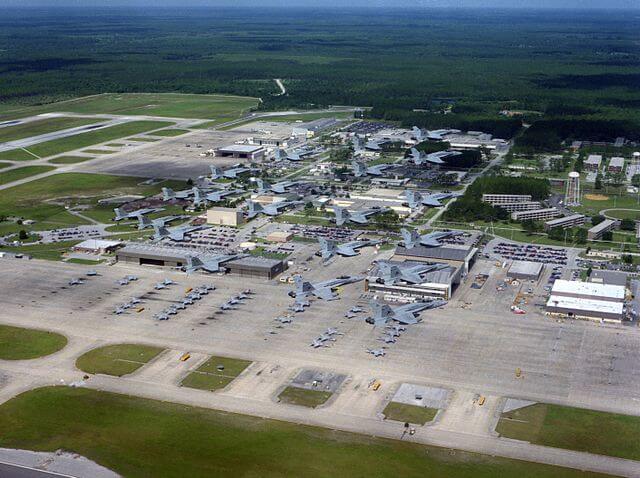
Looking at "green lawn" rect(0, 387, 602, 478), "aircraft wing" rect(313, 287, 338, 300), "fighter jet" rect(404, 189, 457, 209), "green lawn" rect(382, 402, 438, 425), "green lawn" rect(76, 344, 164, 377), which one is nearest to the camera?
"green lawn" rect(0, 387, 602, 478)

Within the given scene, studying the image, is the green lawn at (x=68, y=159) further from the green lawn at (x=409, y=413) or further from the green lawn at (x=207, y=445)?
the green lawn at (x=409, y=413)

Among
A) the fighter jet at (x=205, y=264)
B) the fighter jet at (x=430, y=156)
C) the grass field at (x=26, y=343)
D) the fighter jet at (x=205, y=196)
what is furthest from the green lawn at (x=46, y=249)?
the fighter jet at (x=430, y=156)

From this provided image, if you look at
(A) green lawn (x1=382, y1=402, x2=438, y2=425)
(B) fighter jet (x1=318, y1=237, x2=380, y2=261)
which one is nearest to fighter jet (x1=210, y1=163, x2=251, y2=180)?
(B) fighter jet (x1=318, y1=237, x2=380, y2=261)

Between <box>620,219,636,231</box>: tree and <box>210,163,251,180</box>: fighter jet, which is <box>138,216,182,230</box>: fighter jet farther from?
<box>620,219,636,231</box>: tree

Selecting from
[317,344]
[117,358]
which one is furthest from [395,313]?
[117,358]

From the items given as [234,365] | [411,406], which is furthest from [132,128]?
[411,406]

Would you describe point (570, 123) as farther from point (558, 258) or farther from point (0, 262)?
point (0, 262)
